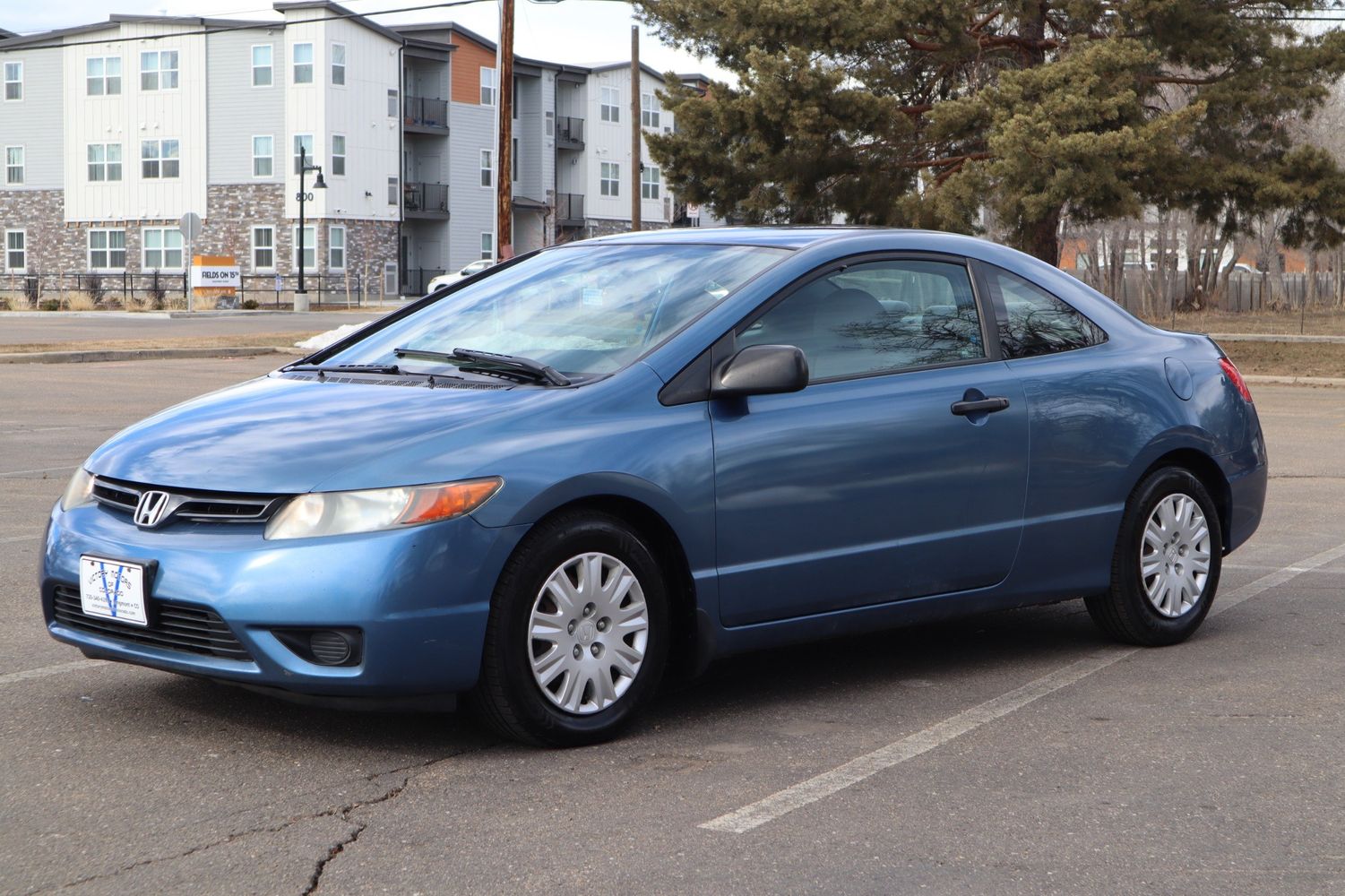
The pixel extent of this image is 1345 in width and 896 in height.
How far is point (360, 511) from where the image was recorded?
468 cm

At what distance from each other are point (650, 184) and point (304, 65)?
71.7 feet

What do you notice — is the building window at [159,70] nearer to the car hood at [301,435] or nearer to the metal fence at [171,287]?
the metal fence at [171,287]

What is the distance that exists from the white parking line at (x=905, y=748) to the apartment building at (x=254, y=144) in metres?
51.1

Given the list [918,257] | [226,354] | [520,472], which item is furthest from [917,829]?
[226,354]

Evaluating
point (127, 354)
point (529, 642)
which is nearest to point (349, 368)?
point (529, 642)

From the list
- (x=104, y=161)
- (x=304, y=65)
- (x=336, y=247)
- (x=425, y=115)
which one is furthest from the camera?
(x=425, y=115)

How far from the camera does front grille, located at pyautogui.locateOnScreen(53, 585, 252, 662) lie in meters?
4.70

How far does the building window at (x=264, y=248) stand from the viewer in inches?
2427

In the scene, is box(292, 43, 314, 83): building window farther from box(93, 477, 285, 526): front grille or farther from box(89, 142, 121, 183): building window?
box(93, 477, 285, 526): front grille

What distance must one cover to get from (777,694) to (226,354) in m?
23.8

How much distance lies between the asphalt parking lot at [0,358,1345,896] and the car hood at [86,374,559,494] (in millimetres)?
831

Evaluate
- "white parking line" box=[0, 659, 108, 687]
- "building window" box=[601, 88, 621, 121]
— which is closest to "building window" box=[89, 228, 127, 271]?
"building window" box=[601, 88, 621, 121]

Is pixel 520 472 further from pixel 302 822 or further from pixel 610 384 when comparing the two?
pixel 302 822

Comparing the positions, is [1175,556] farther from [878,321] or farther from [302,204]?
[302,204]
